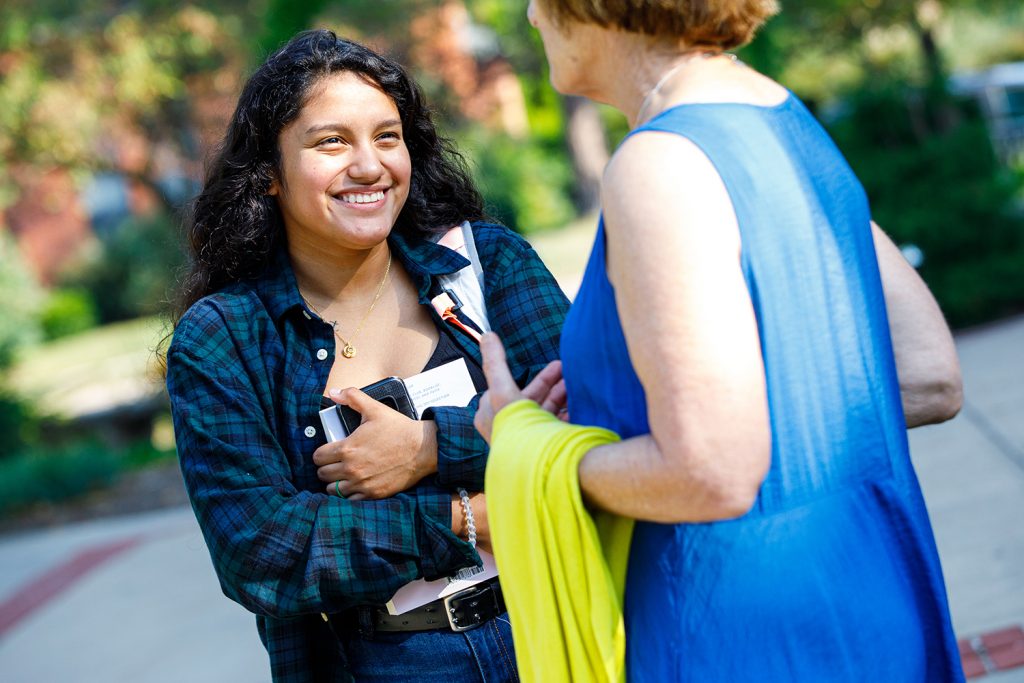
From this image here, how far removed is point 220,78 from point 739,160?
17.0 metres

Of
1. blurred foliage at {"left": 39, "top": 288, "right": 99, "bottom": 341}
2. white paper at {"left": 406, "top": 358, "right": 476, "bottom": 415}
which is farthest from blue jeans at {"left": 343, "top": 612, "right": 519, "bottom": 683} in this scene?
blurred foliage at {"left": 39, "top": 288, "right": 99, "bottom": 341}

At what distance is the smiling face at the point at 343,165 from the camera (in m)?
2.31

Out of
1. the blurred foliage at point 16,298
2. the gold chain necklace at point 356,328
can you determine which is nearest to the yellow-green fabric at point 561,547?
the gold chain necklace at point 356,328

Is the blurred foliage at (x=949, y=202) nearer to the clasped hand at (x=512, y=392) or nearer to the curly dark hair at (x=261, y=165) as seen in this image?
the curly dark hair at (x=261, y=165)

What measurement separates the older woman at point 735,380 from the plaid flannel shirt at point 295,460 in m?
0.48

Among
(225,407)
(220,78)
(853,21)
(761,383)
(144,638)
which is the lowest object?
(144,638)

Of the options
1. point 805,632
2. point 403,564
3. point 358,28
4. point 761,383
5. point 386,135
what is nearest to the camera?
point 761,383

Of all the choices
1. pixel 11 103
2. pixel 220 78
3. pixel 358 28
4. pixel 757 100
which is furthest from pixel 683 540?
pixel 358 28

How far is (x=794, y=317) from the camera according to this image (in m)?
1.49

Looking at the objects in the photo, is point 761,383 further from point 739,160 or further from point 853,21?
point 853,21

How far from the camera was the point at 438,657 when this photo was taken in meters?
2.22

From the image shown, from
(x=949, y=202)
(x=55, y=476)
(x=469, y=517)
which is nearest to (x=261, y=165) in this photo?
(x=469, y=517)

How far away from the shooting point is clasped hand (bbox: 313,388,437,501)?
2164mm

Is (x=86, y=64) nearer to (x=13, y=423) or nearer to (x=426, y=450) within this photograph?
(x=13, y=423)
